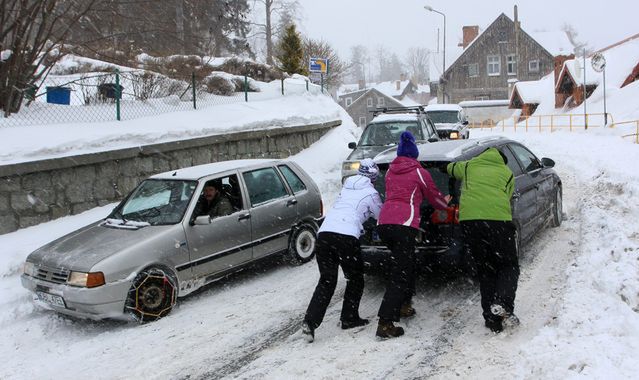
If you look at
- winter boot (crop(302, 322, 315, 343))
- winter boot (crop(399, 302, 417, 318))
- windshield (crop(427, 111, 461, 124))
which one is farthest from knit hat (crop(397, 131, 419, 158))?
windshield (crop(427, 111, 461, 124))

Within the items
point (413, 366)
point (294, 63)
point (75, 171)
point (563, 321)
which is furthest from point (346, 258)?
point (294, 63)

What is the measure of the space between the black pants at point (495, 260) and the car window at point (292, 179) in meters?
3.47

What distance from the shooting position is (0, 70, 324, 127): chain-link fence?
10734 millimetres

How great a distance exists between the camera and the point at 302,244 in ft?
25.6

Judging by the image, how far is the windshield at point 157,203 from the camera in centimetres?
650

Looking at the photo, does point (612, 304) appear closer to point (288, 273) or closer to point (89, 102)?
point (288, 273)

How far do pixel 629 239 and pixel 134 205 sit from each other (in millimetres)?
6052

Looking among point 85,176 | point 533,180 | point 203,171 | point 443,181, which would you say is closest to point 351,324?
point 443,181

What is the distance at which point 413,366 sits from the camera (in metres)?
4.36

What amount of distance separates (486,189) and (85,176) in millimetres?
7279

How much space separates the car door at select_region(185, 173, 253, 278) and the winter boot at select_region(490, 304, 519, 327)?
331 centimetres

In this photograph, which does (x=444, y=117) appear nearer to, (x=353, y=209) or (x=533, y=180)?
(x=533, y=180)

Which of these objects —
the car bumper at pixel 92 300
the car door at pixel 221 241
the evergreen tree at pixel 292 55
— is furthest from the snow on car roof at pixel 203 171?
the evergreen tree at pixel 292 55

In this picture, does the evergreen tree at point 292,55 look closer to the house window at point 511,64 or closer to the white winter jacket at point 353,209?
the white winter jacket at point 353,209
